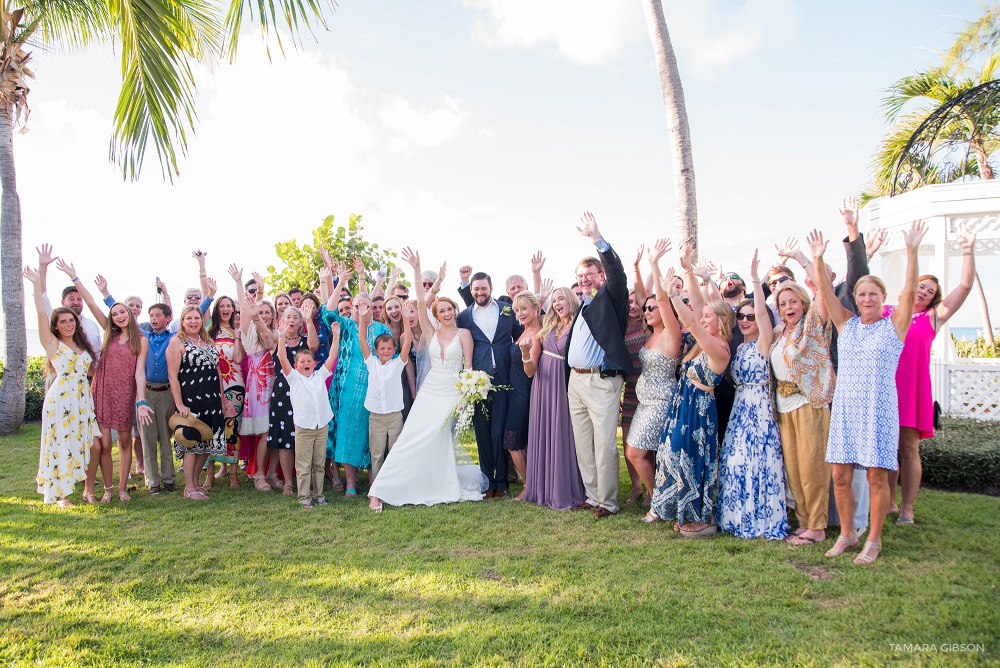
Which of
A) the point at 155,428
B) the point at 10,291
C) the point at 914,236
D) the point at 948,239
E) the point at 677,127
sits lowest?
the point at 155,428

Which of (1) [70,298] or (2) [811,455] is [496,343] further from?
(1) [70,298]

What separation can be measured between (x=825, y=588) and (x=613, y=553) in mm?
1497

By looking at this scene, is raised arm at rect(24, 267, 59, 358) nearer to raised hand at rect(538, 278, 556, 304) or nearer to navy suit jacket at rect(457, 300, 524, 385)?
navy suit jacket at rect(457, 300, 524, 385)

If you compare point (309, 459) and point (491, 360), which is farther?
point (491, 360)

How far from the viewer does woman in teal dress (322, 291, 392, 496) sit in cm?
707

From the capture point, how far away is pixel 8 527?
583 centimetres

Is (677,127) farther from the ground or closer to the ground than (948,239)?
farther from the ground

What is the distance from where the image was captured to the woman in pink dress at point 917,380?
568 cm

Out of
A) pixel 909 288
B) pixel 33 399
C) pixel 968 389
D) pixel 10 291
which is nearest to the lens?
pixel 909 288

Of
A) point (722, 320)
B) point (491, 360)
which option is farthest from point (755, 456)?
point (491, 360)

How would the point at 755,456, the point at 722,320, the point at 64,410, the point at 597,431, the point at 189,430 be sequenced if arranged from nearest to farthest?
1. the point at 755,456
2. the point at 722,320
3. the point at 597,431
4. the point at 64,410
5. the point at 189,430

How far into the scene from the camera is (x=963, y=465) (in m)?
7.30

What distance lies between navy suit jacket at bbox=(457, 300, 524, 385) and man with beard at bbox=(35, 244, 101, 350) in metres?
4.09

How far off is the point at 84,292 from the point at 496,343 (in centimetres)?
459
